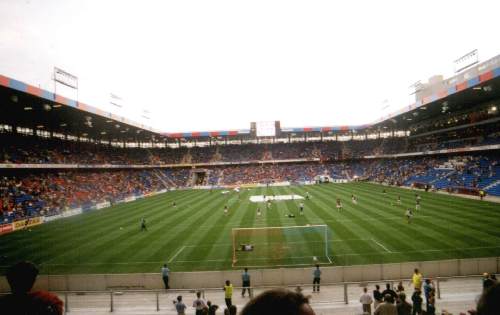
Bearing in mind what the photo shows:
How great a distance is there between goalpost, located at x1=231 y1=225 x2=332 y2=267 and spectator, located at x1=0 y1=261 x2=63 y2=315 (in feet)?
55.6

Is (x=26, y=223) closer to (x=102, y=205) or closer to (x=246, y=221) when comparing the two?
(x=102, y=205)

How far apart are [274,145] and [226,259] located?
77.4 m

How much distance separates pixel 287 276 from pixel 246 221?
52.3 feet

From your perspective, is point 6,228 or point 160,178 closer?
point 6,228

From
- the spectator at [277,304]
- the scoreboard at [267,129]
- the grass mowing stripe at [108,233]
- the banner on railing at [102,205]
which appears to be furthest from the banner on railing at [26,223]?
the scoreboard at [267,129]

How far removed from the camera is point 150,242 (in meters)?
25.1

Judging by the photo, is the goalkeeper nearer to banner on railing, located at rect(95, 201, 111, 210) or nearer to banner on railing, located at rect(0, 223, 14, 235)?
banner on railing, located at rect(0, 223, 14, 235)

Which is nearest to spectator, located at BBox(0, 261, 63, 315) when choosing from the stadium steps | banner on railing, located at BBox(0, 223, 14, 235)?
banner on railing, located at BBox(0, 223, 14, 235)

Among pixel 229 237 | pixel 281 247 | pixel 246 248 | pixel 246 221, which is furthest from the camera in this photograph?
pixel 246 221

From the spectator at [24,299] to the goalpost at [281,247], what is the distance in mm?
16947

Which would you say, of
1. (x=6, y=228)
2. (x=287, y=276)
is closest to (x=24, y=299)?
(x=287, y=276)

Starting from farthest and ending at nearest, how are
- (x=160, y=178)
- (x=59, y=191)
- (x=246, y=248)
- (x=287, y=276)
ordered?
(x=160, y=178), (x=59, y=191), (x=246, y=248), (x=287, y=276)

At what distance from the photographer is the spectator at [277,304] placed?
1.46 meters

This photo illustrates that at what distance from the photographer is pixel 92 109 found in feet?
153
